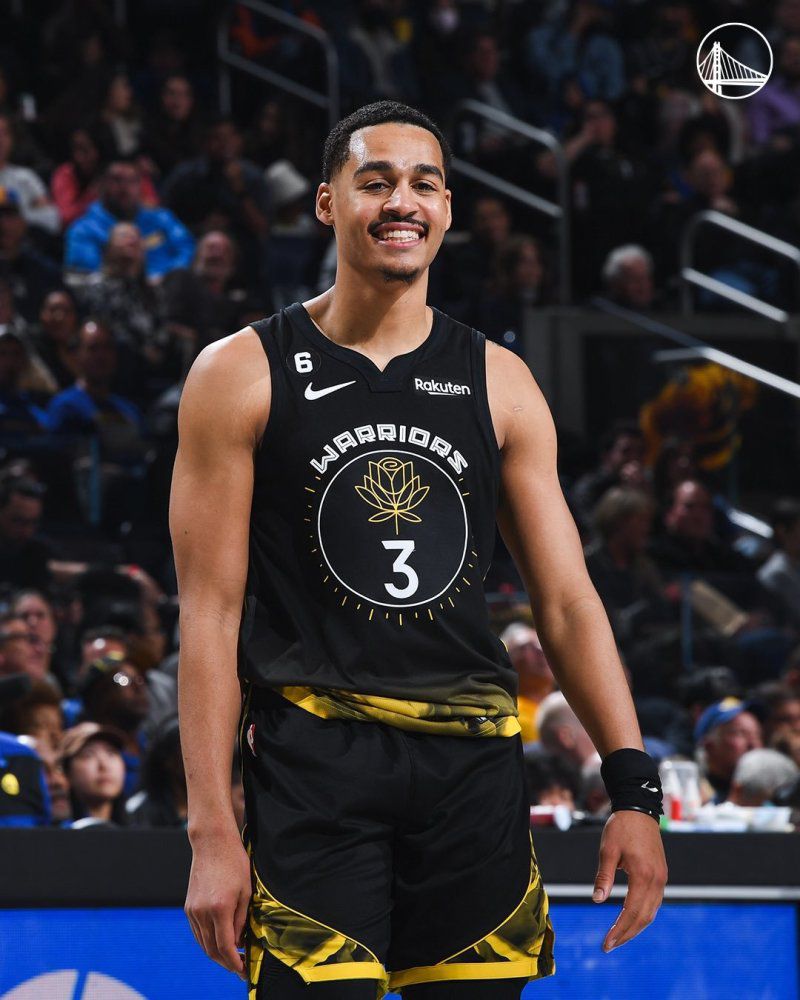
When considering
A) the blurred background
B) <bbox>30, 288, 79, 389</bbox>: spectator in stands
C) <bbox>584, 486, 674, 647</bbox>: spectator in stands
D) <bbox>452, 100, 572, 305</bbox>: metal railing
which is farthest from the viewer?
<bbox>452, 100, 572, 305</bbox>: metal railing

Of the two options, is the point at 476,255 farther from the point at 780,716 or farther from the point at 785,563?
the point at 780,716

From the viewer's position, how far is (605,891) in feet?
8.27

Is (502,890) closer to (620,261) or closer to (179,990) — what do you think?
(179,990)

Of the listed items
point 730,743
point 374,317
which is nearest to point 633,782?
point 374,317

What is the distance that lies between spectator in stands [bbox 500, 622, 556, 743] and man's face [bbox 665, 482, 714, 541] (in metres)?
2.39

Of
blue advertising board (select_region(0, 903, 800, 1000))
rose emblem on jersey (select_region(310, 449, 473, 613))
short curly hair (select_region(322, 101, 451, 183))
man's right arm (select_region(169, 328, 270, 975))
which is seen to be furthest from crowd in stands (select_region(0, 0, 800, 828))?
short curly hair (select_region(322, 101, 451, 183))

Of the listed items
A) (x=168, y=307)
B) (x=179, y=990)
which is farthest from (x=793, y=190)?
(x=179, y=990)

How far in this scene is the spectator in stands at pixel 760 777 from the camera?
614 centimetres

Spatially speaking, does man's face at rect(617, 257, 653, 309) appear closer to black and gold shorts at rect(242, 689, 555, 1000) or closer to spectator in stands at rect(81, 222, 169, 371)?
spectator in stands at rect(81, 222, 169, 371)

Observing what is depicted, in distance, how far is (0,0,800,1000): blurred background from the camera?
3588 millimetres

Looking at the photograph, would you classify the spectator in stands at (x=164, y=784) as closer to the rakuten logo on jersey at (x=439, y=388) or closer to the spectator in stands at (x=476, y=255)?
the rakuten logo on jersey at (x=439, y=388)

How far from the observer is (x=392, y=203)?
2549mm

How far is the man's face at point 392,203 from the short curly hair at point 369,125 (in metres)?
0.01

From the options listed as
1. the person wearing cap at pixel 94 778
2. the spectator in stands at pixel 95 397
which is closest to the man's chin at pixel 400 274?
the person wearing cap at pixel 94 778
